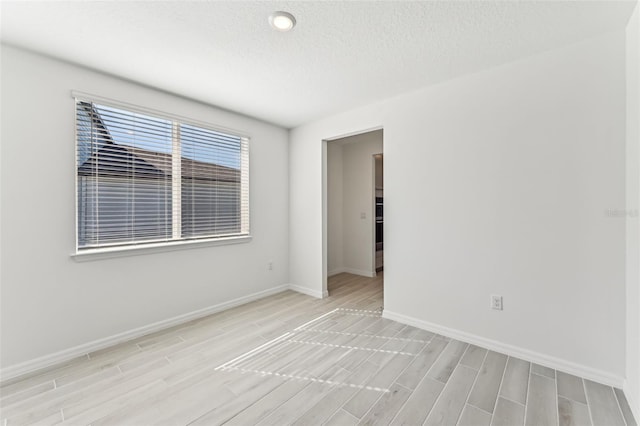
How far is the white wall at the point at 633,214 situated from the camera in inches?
64.7

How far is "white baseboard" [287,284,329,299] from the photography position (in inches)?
150

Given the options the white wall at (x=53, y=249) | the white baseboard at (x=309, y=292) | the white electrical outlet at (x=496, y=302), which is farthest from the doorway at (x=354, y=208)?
the white wall at (x=53, y=249)

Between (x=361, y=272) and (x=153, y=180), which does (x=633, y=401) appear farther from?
(x=153, y=180)

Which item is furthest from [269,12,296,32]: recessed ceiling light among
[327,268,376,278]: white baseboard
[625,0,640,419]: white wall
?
[327,268,376,278]: white baseboard

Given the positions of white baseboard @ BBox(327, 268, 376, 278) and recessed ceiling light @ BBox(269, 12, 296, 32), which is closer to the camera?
recessed ceiling light @ BBox(269, 12, 296, 32)

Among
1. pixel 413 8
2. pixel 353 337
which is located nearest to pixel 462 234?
pixel 353 337

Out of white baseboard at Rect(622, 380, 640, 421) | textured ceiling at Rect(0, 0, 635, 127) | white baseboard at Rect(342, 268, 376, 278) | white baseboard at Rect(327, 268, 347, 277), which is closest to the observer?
white baseboard at Rect(622, 380, 640, 421)

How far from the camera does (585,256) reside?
1977mm

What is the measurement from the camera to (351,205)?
17.2ft

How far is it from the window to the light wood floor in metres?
1.10

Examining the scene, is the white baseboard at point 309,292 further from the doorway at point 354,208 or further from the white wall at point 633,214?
the white wall at point 633,214

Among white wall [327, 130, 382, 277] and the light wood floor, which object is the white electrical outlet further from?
white wall [327, 130, 382, 277]

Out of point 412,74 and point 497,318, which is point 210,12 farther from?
point 497,318

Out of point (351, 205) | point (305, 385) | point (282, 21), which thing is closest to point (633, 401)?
point (305, 385)
